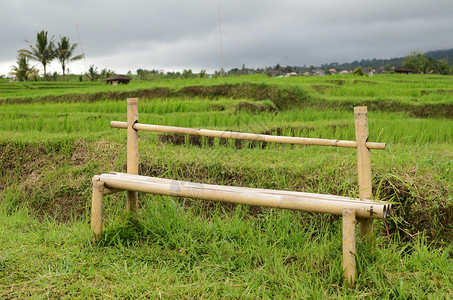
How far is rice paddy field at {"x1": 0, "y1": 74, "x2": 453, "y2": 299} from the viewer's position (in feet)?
7.18

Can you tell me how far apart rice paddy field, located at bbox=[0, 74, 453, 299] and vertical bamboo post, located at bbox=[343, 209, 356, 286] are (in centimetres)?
6

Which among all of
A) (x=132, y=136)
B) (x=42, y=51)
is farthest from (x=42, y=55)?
(x=132, y=136)

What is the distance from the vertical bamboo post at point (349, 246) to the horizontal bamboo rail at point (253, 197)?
0.05 m

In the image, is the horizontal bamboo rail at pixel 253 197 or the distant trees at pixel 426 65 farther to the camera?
the distant trees at pixel 426 65

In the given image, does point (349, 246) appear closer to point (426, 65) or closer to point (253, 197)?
point (253, 197)

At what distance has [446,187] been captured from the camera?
285cm

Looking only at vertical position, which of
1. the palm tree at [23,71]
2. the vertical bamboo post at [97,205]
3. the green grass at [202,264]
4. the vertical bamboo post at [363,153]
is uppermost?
the palm tree at [23,71]

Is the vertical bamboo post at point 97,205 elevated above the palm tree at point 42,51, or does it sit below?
below

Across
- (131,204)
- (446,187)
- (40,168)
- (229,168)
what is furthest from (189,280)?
(40,168)

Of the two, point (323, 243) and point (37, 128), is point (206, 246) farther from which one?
point (37, 128)

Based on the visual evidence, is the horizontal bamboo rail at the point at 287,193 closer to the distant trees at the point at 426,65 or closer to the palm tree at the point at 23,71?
the palm tree at the point at 23,71

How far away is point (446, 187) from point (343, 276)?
126 centimetres

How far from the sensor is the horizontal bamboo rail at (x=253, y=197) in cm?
207

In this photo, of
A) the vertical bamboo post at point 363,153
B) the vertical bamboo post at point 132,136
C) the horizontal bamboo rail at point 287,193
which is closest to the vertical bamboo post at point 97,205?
the horizontal bamboo rail at point 287,193
